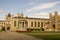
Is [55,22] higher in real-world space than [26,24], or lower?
higher

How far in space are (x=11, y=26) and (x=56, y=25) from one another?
27.9 m

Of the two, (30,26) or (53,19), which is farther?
(30,26)

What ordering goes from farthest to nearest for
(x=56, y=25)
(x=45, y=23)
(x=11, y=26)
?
(x=45, y=23), (x=11, y=26), (x=56, y=25)

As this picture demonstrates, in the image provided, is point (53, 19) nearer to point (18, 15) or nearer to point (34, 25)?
point (34, 25)

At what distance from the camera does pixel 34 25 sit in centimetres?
9312

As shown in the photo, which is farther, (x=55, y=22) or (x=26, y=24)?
(x=26, y=24)

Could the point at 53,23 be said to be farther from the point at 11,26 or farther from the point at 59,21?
the point at 11,26

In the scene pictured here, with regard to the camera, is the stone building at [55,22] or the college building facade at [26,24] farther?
the college building facade at [26,24]

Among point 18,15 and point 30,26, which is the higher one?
point 18,15

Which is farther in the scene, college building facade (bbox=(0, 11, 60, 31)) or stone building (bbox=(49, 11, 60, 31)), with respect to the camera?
college building facade (bbox=(0, 11, 60, 31))

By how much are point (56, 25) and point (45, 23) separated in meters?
22.2

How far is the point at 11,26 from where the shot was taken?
293ft

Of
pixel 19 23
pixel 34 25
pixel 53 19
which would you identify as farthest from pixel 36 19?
pixel 53 19

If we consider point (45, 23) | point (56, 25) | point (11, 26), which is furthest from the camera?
point (45, 23)
